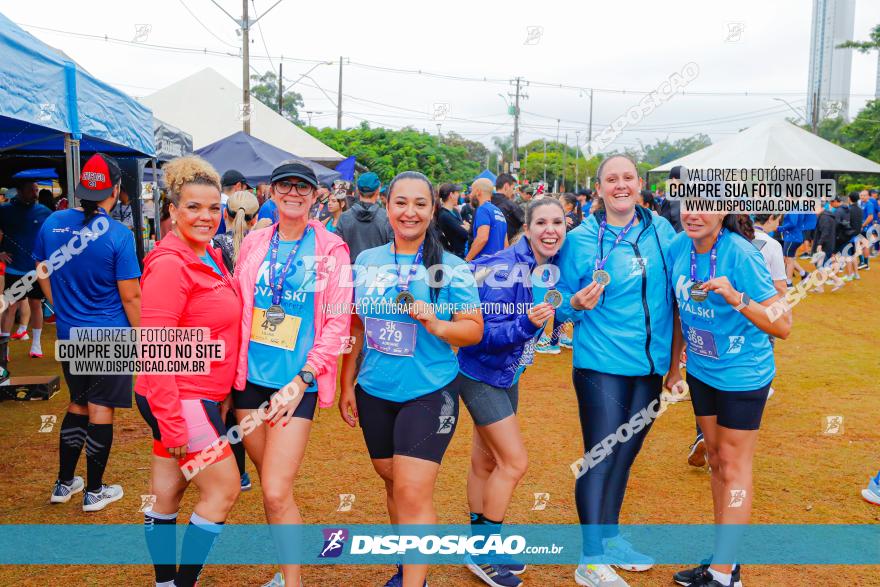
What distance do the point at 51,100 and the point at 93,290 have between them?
1752 millimetres

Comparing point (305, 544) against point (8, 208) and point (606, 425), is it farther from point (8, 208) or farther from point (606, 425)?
point (8, 208)

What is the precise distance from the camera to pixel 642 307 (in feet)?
10.8

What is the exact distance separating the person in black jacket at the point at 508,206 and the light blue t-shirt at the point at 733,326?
5.69 m

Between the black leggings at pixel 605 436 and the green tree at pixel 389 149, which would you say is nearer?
the black leggings at pixel 605 436

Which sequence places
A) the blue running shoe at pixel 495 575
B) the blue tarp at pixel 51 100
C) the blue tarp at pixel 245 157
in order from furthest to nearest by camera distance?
the blue tarp at pixel 245 157 → the blue tarp at pixel 51 100 → the blue running shoe at pixel 495 575

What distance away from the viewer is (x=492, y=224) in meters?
8.46

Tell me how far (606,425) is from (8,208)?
26.5 feet

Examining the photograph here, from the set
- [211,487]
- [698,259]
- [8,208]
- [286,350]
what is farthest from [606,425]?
[8,208]

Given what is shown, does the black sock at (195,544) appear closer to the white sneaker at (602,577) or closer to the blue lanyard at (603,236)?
the white sneaker at (602,577)

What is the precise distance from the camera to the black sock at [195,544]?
2857mm

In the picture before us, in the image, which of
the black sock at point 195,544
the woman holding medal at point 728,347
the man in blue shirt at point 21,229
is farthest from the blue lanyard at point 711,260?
the man in blue shirt at point 21,229

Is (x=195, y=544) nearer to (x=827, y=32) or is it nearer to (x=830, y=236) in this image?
(x=830, y=236)

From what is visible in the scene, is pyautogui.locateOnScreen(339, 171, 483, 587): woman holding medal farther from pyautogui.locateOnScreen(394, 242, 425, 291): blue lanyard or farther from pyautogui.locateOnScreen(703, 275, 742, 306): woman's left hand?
pyautogui.locateOnScreen(703, 275, 742, 306): woman's left hand

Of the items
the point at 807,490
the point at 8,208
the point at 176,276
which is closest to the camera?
the point at 176,276
